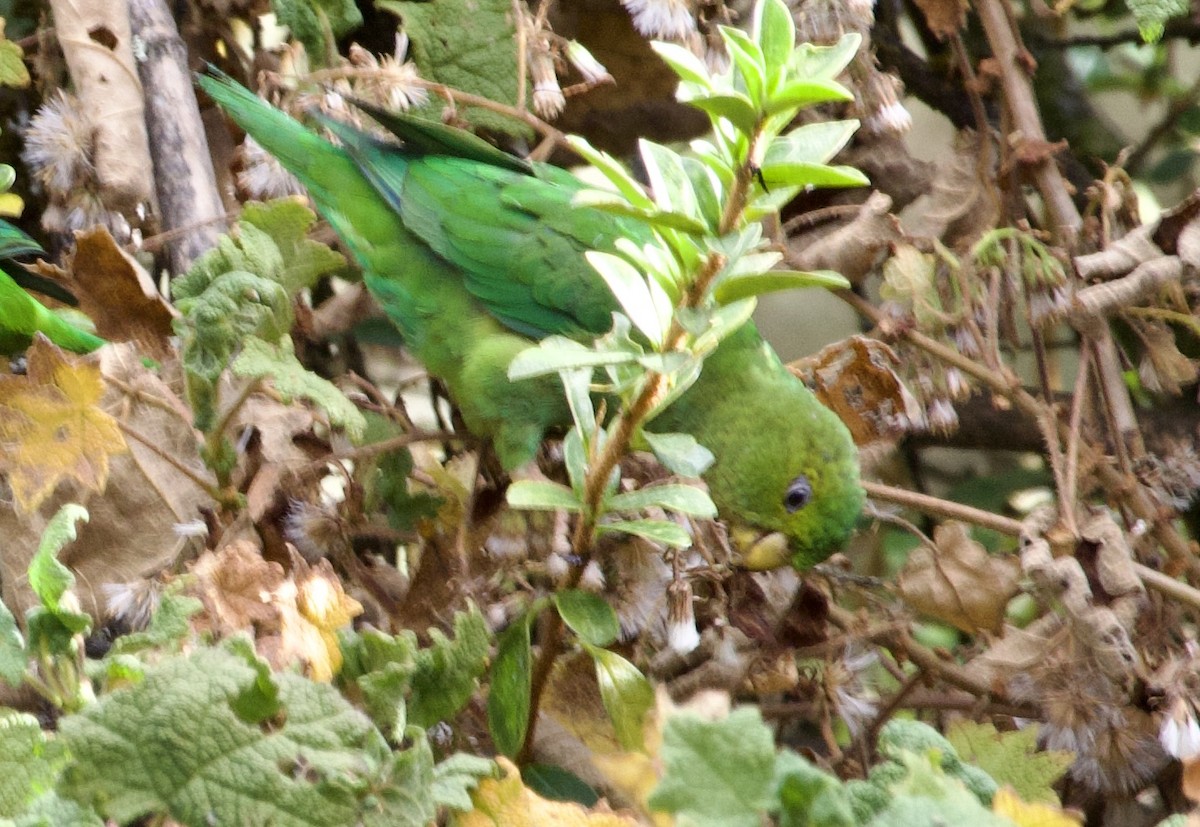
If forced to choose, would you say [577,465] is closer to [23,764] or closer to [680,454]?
[680,454]

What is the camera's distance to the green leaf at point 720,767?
2.15 feet

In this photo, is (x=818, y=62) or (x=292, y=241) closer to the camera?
(x=818, y=62)

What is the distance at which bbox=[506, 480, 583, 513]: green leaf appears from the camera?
0.98 meters

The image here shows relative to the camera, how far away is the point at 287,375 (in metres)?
1.13

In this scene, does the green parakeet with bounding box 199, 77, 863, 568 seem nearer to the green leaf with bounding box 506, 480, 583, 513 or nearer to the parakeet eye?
the parakeet eye

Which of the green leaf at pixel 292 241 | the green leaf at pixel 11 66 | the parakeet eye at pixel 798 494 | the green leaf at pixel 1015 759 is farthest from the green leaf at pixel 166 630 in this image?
the green leaf at pixel 11 66

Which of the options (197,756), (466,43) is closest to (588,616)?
(197,756)

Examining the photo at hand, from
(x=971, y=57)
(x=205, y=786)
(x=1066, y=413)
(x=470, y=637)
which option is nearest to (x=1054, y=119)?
(x=971, y=57)

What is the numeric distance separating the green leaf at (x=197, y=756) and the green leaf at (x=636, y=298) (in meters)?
0.38

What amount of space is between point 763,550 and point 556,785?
0.48 m

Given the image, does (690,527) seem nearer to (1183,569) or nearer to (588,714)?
(588,714)

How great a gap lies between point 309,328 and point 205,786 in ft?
3.09

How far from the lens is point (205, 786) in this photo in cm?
75

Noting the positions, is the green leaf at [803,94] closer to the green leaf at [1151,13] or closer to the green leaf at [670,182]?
the green leaf at [670,182]
